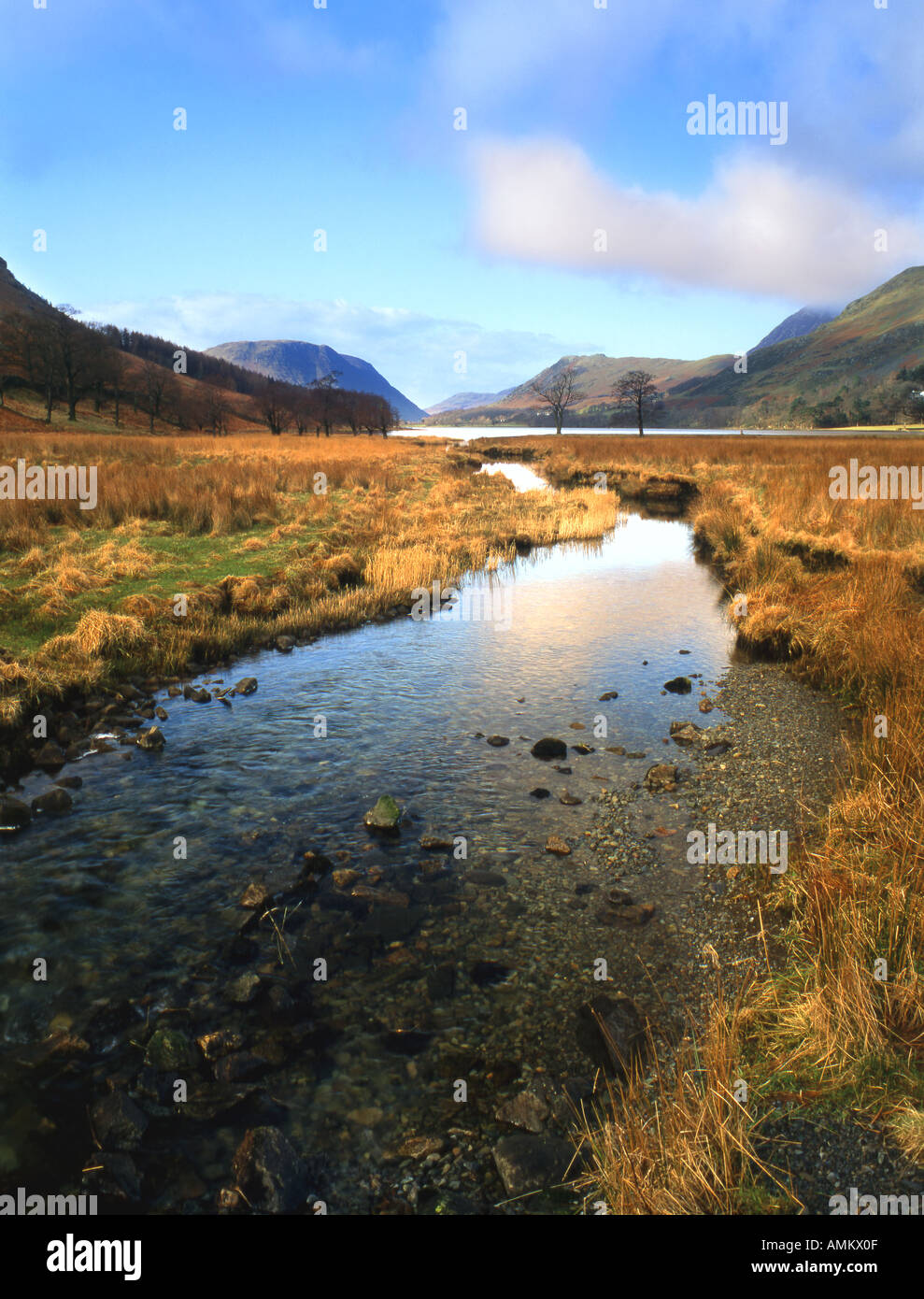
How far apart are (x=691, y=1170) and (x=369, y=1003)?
2.74 meters

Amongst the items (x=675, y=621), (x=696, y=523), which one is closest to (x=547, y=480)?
(x=696, y=523)

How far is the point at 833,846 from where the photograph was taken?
6371 mm

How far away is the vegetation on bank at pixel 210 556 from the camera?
12328 millimetres

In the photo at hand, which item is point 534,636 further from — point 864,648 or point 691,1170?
point 691,1170

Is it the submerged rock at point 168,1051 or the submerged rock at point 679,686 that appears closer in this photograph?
the submerged rock at point 168,1051

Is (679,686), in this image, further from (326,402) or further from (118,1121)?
(326,402)

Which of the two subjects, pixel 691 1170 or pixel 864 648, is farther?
pixel 864 648

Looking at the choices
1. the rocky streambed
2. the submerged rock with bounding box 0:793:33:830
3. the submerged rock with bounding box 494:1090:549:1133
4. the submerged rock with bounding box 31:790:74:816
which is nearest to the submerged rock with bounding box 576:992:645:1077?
the rocky streambed

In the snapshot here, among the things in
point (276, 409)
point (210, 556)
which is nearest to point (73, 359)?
point (276, 409)

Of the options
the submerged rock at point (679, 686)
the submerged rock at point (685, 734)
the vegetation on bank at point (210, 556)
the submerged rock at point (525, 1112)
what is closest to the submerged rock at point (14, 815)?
the vegetation on bank at point (210, 556)

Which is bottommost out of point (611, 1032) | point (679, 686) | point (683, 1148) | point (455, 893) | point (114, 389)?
point (611, 1032)

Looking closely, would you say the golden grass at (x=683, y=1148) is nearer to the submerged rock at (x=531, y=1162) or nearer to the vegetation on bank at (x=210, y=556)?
the submerged rock at (x=531, y=1162)

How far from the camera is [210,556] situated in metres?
18.7
